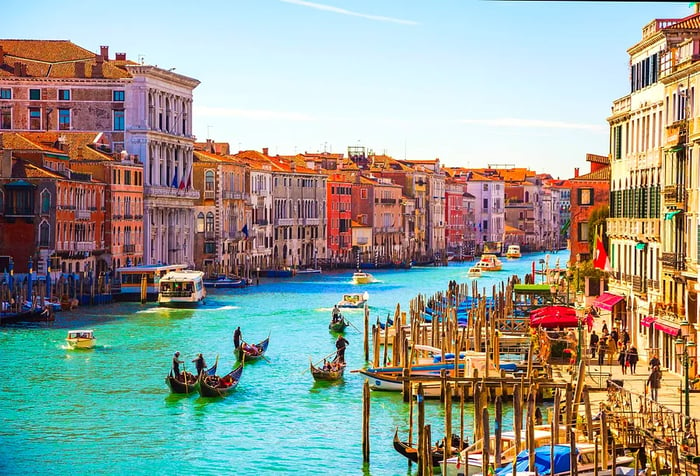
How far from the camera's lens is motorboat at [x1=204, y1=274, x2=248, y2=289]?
1602 inches

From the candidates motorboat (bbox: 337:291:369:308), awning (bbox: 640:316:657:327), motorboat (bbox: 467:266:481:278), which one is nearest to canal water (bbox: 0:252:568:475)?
awning (bbox: 640:316:657:327)

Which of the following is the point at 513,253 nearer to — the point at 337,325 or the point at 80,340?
the point at 337,325

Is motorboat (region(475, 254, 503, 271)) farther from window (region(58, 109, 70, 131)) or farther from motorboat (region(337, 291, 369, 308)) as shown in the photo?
motorboat (region(337, 291, 369, 308))

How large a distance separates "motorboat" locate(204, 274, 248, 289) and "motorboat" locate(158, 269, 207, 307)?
7.95 metres

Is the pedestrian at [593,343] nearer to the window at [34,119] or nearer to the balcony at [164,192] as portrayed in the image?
the balcony at [164,192]

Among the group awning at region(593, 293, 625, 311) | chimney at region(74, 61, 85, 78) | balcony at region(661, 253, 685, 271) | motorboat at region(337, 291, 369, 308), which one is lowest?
motorboat at region(337, 291, 369, 308)

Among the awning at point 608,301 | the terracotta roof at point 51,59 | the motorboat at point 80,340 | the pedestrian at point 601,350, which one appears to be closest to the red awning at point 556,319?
the awning at point 608,301

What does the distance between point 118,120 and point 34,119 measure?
8.43ft

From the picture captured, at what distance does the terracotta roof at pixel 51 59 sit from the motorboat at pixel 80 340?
18.8 metres

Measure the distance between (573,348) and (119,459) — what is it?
22.5 feet

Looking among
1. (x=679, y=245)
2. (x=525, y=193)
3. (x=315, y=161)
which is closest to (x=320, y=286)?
(x=315, y=161)

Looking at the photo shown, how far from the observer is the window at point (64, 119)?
40.8 meters

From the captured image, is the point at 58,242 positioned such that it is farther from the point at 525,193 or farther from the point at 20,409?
the point at 525,193

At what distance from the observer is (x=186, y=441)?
14383mm
